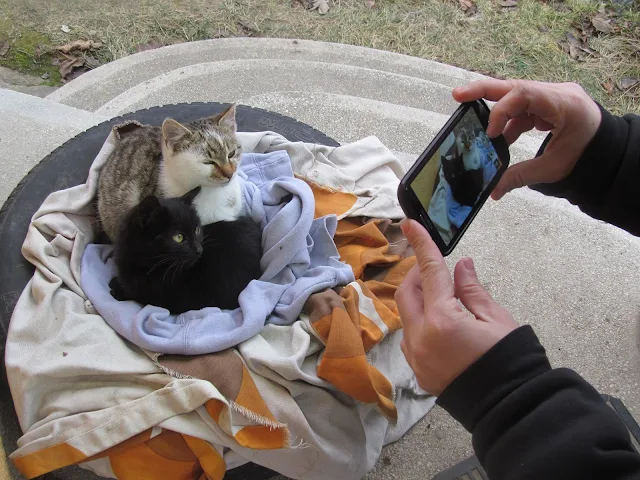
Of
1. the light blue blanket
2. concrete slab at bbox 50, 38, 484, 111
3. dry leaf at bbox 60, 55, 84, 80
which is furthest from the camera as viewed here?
dry leaf at bbox 60, 55, 84, 80

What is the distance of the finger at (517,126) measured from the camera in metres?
1.38

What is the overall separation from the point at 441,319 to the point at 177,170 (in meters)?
1.09

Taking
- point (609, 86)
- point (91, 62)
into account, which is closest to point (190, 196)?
point (91, 62)

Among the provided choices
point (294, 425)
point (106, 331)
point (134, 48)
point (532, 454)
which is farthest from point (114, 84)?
point (532, 454)

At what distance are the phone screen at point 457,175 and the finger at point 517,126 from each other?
14 cm

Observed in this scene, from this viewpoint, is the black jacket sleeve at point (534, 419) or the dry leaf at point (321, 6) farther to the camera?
the dry leaf at point (321, 6)

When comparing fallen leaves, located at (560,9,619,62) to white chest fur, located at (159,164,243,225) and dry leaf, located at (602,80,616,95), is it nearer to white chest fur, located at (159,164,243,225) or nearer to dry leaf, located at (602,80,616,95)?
dry leaf, located at (602,80,616,95)

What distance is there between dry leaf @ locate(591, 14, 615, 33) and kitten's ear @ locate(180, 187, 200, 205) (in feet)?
8.99

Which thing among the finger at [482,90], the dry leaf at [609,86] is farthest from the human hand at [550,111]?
the dry leaf at [609,86]

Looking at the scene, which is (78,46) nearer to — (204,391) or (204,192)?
(204,192)

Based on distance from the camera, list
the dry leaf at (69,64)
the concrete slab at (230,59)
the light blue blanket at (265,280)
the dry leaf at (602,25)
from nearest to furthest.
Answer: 1. the light blue blanket at (265,280)
2. the concrete slab at (230,59)
3. the dry leaf at (69,64)
4. the dry leaf at (602,25)

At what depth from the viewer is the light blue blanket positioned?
1461 millimetres

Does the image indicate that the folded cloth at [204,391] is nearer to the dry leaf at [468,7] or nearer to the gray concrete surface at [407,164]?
the gray concrete surface at [407,164]

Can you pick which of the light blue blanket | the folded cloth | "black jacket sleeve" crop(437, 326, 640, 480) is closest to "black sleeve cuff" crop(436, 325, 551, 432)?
"black jacket sleeve" crop(437, 326, 640, 480)
